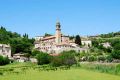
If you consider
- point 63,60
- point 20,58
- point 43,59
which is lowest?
point 63,60

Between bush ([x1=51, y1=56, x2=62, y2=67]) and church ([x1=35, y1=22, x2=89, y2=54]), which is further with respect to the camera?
church ([x1=35, y1=22, x2=89, y2=54])

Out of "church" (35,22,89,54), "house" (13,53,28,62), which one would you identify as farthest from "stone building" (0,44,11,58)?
"church" (35,22,89,54)

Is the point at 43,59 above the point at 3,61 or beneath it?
above

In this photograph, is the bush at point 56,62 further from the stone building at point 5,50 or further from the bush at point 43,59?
the stone building at point 5,50

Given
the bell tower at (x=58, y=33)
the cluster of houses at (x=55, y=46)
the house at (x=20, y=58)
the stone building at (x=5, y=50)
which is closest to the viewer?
the house at (x=20, y=58)

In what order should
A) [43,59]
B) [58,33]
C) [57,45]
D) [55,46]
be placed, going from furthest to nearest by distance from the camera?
[58,33] < [55,46] < [57,45] < [43,59]

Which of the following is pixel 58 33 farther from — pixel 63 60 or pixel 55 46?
pixel 63 60

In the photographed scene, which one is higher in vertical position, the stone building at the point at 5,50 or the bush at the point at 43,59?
the stone building at the point at 5,50

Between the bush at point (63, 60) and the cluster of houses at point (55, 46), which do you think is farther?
the cluster of houses at point (55, 46)

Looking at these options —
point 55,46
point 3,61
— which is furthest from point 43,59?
point 55,46

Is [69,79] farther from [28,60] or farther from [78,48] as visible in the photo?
[78,48]

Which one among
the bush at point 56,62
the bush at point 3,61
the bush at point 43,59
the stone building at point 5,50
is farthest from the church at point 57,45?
the bush at point 56,62

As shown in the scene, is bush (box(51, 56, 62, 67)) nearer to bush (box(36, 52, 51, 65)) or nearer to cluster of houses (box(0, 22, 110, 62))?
bush (box(36, 52, 51, 65))

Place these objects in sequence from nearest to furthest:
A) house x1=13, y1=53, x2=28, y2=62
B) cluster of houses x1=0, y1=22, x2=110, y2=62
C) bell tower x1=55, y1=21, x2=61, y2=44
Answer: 1. house x1=13, y1=53, x2=28, y2=62
2. cluster of houses x1=0, y1=22, x2=110, y2=62
3. bell tower x1=55, y1=21, x2=61, y2=44
